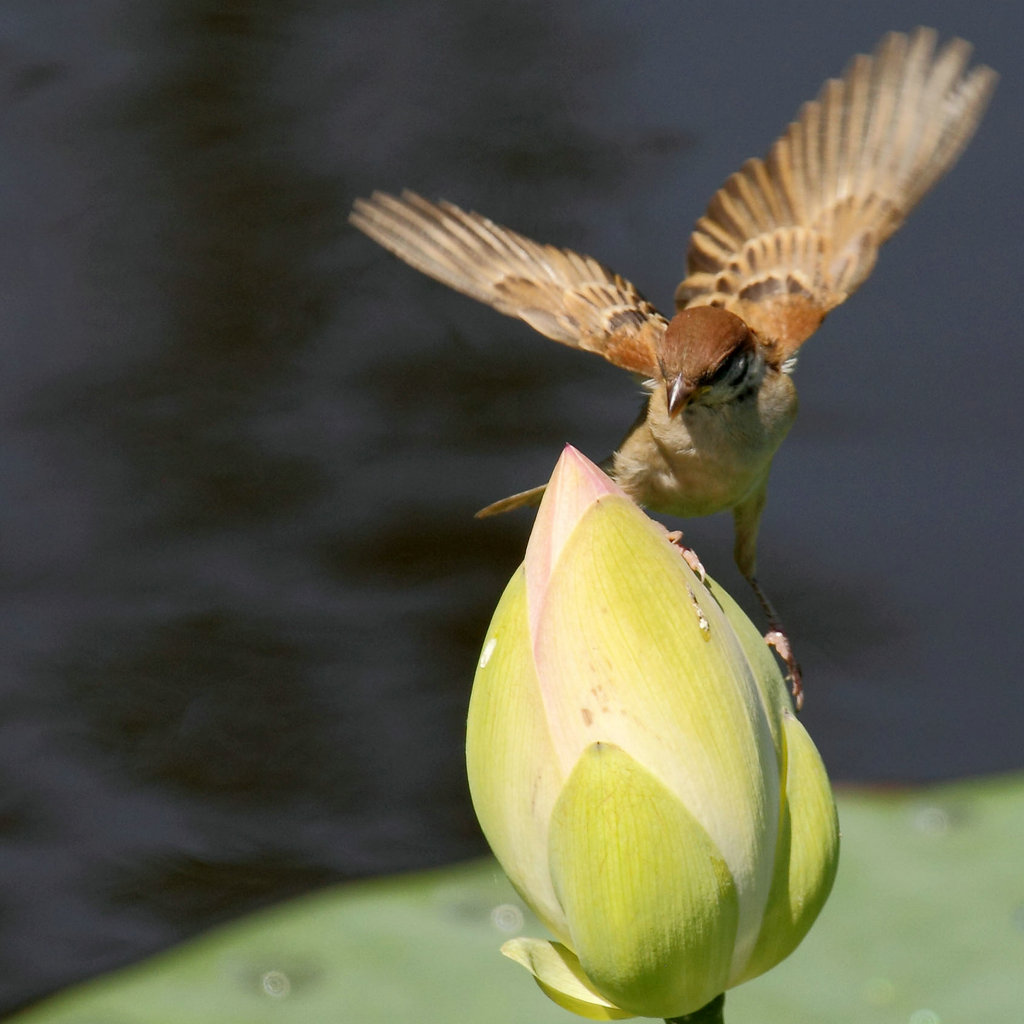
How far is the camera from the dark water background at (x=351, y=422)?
2.73 metres

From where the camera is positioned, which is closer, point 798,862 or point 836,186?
point 798,862

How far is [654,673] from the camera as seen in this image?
873 mm

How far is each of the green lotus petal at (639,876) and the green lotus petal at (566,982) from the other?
0.06m

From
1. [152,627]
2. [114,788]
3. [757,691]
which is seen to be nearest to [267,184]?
[152,627]

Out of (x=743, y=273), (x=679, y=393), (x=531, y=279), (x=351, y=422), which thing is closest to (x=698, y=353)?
(x=679, y=393)

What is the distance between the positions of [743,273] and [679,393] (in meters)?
0.55

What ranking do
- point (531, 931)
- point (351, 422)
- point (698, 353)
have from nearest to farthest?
1. point (531, 931)
2. point (698, 353)
3. point (351, 422)

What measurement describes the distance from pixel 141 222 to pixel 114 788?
1.57 m

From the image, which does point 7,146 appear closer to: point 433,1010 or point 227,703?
point 227,703

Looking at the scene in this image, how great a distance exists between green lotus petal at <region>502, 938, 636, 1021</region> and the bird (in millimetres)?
1077

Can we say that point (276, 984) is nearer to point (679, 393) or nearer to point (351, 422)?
point (679, 393)

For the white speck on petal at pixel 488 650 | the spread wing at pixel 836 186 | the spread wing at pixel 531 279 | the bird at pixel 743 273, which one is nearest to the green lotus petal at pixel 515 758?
the white speck on petal at pixel 488 650

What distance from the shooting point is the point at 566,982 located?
944 mm

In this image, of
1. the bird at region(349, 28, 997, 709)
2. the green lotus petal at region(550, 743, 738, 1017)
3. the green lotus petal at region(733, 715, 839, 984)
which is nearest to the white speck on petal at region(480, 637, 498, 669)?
the green lotus petal at region(550, 743, 738, 1017)
